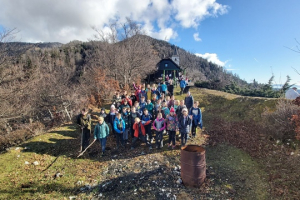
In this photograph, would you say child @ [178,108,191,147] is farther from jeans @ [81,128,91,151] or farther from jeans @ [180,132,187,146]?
jeans @ [81,128,91,151]

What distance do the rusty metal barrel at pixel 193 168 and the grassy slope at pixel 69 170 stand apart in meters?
0.32

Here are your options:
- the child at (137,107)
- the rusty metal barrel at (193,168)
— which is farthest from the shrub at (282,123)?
the child at (137,107)

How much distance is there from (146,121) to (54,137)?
5430mm

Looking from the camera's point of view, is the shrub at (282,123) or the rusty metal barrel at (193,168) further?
the shrub at (282,123)

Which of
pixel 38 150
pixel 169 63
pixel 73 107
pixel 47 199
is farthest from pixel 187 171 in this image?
pixel 169 63

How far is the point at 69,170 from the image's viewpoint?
21.0 feet

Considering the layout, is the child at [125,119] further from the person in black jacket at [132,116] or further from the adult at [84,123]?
the adult at [84,123]

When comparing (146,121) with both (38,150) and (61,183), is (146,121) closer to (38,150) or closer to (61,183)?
(61,183)

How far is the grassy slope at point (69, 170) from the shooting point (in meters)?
5.17

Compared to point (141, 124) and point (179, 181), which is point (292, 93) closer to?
point (179, 181)

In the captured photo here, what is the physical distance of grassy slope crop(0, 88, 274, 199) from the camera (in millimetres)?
5172

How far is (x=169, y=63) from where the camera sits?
32312mm

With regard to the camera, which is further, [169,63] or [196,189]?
[169,63]

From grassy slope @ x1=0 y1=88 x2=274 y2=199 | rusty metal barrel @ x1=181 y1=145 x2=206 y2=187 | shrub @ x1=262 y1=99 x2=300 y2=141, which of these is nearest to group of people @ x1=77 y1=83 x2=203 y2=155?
grassy slope @ x1=0 y1=88 x2=274 y2=199
